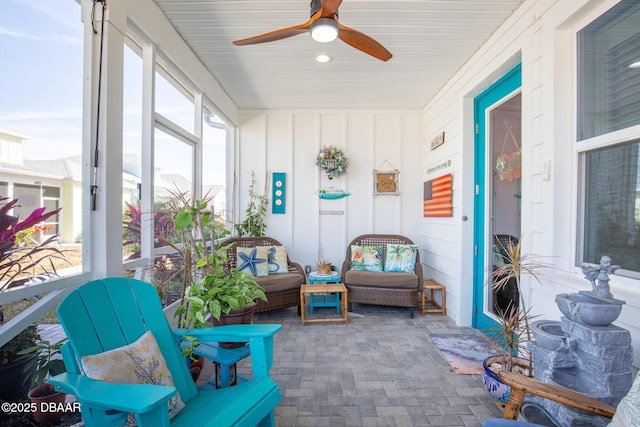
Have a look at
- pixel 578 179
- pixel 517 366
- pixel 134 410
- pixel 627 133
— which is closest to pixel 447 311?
pixel 517 366

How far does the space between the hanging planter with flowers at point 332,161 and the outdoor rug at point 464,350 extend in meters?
2.46

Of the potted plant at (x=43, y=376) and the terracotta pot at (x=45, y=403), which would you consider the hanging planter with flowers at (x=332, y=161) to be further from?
the terracotta pot at (x=45, y=403)

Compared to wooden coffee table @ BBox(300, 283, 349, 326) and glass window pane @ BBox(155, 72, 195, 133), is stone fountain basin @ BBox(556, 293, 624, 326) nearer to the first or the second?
wooden coffee table @ BBox(300, 283, 349, 326)

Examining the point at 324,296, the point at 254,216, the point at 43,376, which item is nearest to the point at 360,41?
the point at 43,376

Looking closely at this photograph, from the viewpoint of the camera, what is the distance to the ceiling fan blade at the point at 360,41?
6.24ft

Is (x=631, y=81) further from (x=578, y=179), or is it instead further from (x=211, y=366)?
(x=211, y=366)

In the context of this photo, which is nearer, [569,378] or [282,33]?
[569,378]

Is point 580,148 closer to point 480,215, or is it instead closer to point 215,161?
point 480,215

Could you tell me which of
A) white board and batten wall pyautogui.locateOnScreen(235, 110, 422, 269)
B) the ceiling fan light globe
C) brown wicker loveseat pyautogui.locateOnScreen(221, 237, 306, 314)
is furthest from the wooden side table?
the ceiling fan light globe

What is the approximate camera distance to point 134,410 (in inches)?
35.6

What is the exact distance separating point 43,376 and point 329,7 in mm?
2469

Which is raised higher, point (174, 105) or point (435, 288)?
point (174, 105)

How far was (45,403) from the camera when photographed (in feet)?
4.73

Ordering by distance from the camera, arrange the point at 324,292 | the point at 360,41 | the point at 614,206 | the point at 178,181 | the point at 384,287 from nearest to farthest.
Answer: the point at 614,206 < the point at 360,41 < the point at 178,181 < the point at 324,292 < the point at 384,287
